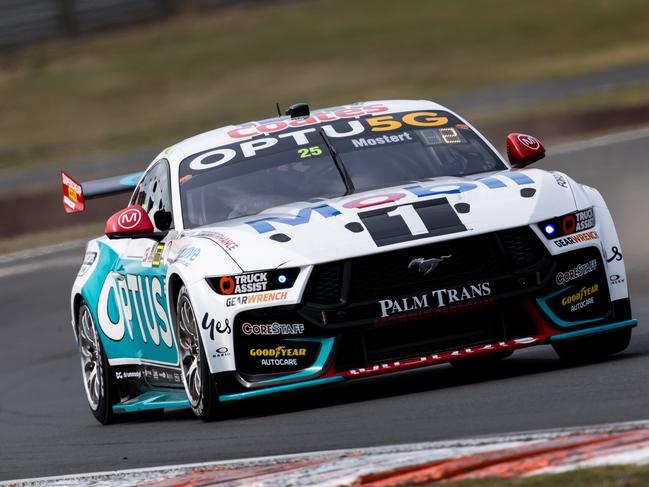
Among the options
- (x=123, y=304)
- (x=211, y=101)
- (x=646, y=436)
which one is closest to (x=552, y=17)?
(x=211, y=101)

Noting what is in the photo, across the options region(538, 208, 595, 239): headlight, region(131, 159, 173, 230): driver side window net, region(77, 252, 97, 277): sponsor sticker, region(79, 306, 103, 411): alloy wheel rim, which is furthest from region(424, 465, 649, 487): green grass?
region(77, 252, 97, 277): sponsor sticker

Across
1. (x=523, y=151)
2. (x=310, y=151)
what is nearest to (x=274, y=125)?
(x=310, y=151)

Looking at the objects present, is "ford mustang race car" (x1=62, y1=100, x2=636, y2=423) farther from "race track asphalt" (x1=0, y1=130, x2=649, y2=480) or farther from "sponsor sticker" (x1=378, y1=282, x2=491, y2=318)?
"race track asphalt" (x1=0, y1=130, x2=649, y2=480)

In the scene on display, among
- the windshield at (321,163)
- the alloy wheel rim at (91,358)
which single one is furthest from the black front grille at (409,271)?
the alloy wheel rim at (91,358)

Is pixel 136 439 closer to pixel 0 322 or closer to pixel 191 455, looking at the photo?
pixel 191 455

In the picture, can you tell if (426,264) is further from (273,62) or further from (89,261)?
(273,62)

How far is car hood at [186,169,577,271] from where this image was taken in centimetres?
680

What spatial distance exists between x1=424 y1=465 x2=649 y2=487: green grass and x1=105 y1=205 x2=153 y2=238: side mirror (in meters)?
3.53

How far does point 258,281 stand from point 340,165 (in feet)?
4.69

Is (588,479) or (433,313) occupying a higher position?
(588,479)

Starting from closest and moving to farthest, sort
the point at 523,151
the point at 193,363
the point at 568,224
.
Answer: the point at 568,224 < the point at 193,363 < the point at 523,151

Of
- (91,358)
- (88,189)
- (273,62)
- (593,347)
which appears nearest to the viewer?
(593,347)

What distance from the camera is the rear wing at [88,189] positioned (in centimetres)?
925

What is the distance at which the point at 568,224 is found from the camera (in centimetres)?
710
